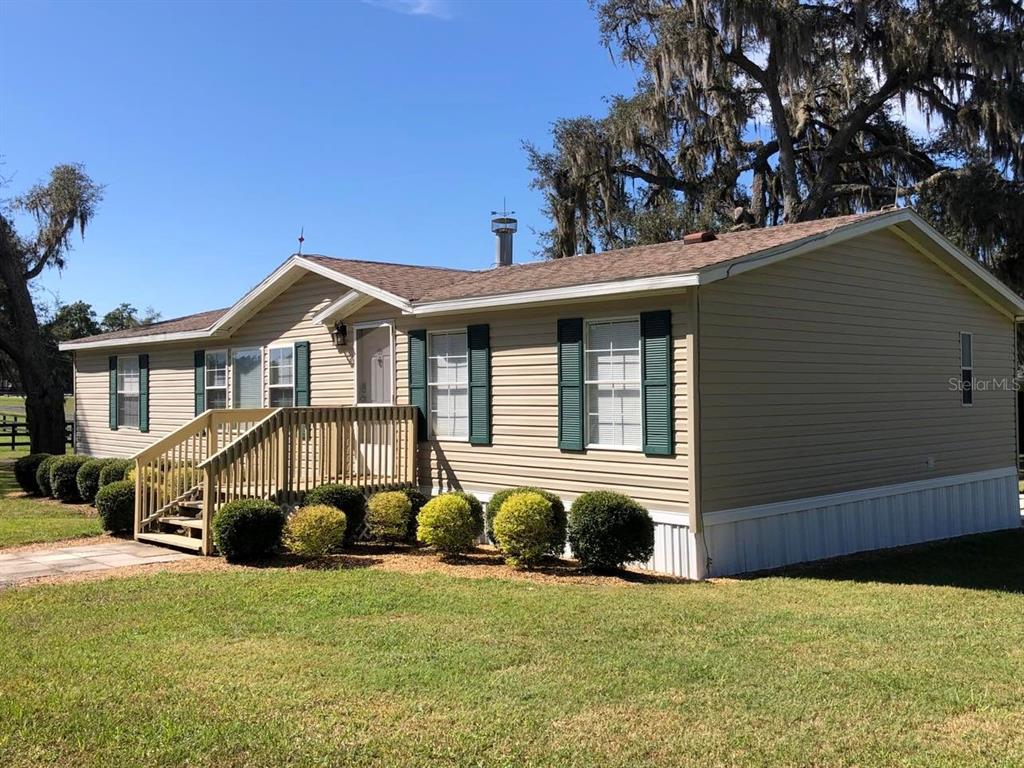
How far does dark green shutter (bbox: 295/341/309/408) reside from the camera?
45.3 ft

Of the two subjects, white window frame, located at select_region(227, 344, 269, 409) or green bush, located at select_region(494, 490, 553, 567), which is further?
white window frame, located at select_region(227, 344, 269, 409)

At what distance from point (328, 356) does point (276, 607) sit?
22.3ft

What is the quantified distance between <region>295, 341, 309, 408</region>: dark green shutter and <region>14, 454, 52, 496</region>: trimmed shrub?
628 centimetres

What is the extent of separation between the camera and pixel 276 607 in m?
7.09

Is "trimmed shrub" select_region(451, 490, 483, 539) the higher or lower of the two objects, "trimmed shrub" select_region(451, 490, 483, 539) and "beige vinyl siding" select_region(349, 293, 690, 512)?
the lower

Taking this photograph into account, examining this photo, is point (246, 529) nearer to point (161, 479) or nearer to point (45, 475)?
point (161, 479)

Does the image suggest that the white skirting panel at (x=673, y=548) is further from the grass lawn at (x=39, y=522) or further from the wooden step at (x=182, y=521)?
the grass lawn at (x=39, y=522)

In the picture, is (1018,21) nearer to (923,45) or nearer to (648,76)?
(923,45)

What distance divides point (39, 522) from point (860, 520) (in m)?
11.2

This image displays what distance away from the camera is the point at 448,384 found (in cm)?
1168

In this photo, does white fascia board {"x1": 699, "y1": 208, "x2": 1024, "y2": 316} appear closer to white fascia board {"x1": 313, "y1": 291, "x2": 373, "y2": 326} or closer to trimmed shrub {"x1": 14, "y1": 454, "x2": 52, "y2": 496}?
white fascia board {"x1": 313, "y1": 291, "x2": 373, "y2": 326}

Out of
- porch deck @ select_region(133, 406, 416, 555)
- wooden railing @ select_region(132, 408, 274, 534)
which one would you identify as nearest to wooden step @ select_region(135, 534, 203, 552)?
porch deck @ select_region(133, 406, 416, 555)

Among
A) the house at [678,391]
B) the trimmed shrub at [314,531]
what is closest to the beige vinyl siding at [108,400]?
the house at [678,391]

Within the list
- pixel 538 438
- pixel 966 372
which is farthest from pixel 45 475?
pixel 966 372
